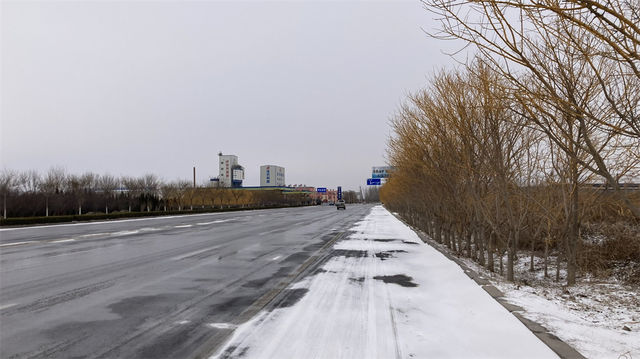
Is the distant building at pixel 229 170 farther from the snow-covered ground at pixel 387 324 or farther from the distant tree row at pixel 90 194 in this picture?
the snow-covered ground at pixel 387 324

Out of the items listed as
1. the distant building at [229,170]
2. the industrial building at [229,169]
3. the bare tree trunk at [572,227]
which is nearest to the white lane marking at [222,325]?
Result: the bare tree trunk at [572,227]

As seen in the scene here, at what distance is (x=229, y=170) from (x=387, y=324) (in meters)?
144

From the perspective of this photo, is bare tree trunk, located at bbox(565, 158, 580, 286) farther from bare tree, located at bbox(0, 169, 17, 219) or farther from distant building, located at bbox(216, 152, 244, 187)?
distant building, located at bbox(216, 152, 244, 187)

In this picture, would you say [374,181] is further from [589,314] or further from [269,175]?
[269,175]

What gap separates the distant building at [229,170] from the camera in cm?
13562

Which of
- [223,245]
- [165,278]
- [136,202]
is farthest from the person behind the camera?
[136,202]

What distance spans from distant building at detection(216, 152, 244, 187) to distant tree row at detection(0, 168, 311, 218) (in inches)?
2012

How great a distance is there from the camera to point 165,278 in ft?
26.7

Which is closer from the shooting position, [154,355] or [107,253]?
[154,355]

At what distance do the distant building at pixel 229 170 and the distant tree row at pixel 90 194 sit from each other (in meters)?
51.1

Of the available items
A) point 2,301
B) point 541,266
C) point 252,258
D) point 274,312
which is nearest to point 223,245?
point 252,258

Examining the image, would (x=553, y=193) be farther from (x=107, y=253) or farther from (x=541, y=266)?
(x=107, y=253)

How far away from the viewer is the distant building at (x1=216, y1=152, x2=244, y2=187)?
5340 inches

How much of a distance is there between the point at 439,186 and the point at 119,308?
11.1m
